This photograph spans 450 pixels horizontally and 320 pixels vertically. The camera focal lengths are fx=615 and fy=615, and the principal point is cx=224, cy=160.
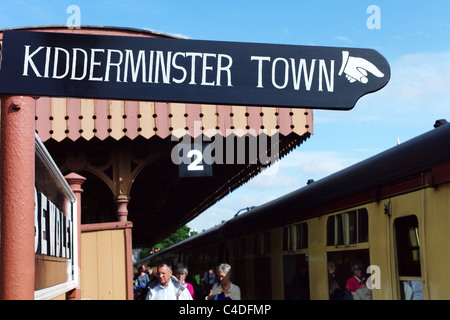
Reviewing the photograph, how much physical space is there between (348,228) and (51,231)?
3972 mm

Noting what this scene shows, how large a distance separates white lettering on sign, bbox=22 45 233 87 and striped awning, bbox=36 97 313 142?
670cm

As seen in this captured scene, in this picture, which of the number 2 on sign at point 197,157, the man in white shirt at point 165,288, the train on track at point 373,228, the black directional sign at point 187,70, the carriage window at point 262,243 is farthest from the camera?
the carriage window at point 262,243

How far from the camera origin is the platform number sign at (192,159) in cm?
855

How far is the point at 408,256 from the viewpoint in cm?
544

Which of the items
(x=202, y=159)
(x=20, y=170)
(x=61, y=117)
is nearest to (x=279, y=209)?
(x=202, y=159)

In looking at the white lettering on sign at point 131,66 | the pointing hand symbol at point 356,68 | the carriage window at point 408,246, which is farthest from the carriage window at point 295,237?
the white lettering on sign at point 131,66

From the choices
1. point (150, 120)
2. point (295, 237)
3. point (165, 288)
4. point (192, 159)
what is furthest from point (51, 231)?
point (192, 159)

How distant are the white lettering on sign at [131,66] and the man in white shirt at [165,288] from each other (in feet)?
11.5

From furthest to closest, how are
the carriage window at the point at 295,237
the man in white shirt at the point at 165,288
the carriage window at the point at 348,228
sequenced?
1. the carriage window at the point at 295,237
2. the carriage window at the point at 348,228
3. the man in white shirt at the point at 165,288

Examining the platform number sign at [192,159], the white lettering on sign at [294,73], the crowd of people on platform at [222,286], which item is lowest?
the crowd of people on platform at [222,286]

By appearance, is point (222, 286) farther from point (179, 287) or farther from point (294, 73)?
point (294, 73)

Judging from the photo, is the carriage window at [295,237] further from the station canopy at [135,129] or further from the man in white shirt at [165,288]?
the man in white shirt at [165,288]

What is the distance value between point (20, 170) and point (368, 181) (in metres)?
4.44
